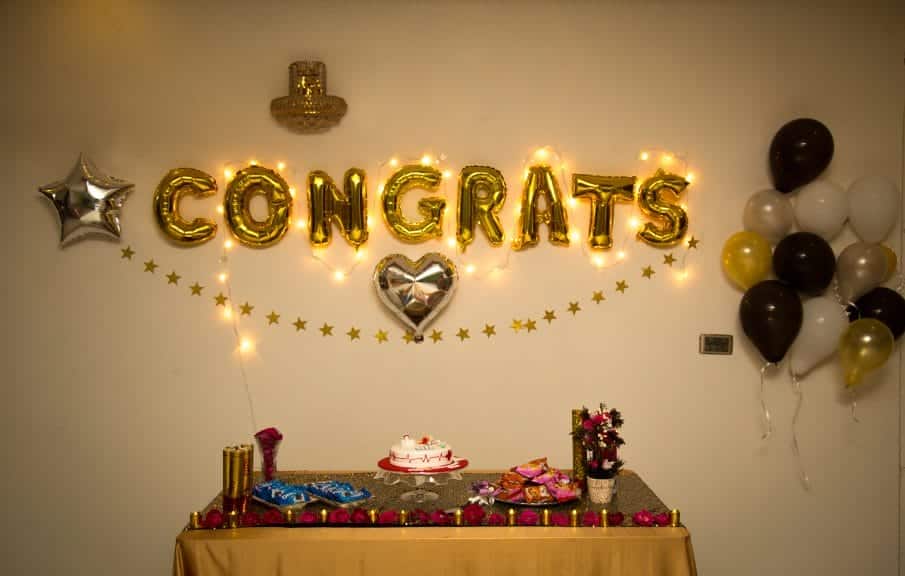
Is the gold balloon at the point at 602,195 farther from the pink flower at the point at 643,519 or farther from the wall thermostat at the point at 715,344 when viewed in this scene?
the pink flower at the point at 643,519

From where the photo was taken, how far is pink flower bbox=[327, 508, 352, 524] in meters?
2.80

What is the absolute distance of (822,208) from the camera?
3.60m

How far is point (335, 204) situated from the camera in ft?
12.2

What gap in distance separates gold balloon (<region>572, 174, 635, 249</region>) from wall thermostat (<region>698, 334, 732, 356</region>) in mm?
589

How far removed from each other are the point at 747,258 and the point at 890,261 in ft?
1.98

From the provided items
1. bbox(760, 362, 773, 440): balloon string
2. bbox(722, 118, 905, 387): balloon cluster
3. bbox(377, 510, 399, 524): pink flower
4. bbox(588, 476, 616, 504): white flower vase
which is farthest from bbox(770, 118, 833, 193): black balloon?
bbox(377, 510, 399, 524): pink flower

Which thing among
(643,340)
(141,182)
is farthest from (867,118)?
(141,182)

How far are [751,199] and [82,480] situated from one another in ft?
10.3

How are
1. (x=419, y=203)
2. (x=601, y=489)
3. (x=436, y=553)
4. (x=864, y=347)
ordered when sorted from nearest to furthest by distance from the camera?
(x=436, y=553), (x=601, y=489), (x=864, y=347), (x=419, y=203)

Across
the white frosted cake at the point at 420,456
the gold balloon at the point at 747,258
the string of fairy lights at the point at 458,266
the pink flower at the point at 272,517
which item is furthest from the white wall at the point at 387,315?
the pink flower at the point at 272,517

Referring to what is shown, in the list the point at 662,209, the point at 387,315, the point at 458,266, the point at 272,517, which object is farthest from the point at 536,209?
the point at 272,517

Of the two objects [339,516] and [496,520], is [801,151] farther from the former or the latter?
[339,516]

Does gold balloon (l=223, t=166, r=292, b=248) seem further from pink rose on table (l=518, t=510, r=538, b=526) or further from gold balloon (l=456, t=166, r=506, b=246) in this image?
pink rose on table (l=518, t=510, r=538, b=526)

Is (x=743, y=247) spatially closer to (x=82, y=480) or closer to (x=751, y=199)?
(x=751, y=199)
